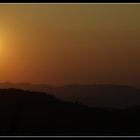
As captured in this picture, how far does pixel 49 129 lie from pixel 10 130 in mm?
1403

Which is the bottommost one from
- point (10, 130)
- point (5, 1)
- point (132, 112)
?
point (10, 130)

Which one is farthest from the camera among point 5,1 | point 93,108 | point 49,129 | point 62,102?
point 62,102

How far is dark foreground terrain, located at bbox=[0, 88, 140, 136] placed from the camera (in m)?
11.8

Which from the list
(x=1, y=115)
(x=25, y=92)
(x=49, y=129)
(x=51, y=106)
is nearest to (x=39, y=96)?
(x=25, y=92)

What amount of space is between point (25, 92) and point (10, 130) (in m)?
7.24

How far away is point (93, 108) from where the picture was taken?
52.9 feet

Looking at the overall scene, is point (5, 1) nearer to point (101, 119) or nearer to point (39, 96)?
point (101, 119)

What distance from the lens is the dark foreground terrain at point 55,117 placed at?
11820 mm

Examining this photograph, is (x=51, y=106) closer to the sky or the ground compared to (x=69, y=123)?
closer to the sky

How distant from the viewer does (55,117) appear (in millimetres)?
14062

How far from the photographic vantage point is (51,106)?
635 inches

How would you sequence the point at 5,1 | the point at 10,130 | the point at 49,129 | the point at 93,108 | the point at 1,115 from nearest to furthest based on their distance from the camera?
the point at 5,1 < the point at 10,130 < the point at 49,129 < the point at 1,115 < the point at 93,108

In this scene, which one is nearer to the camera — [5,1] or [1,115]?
[5,1]

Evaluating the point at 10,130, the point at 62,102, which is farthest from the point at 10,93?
the point at 10,130
